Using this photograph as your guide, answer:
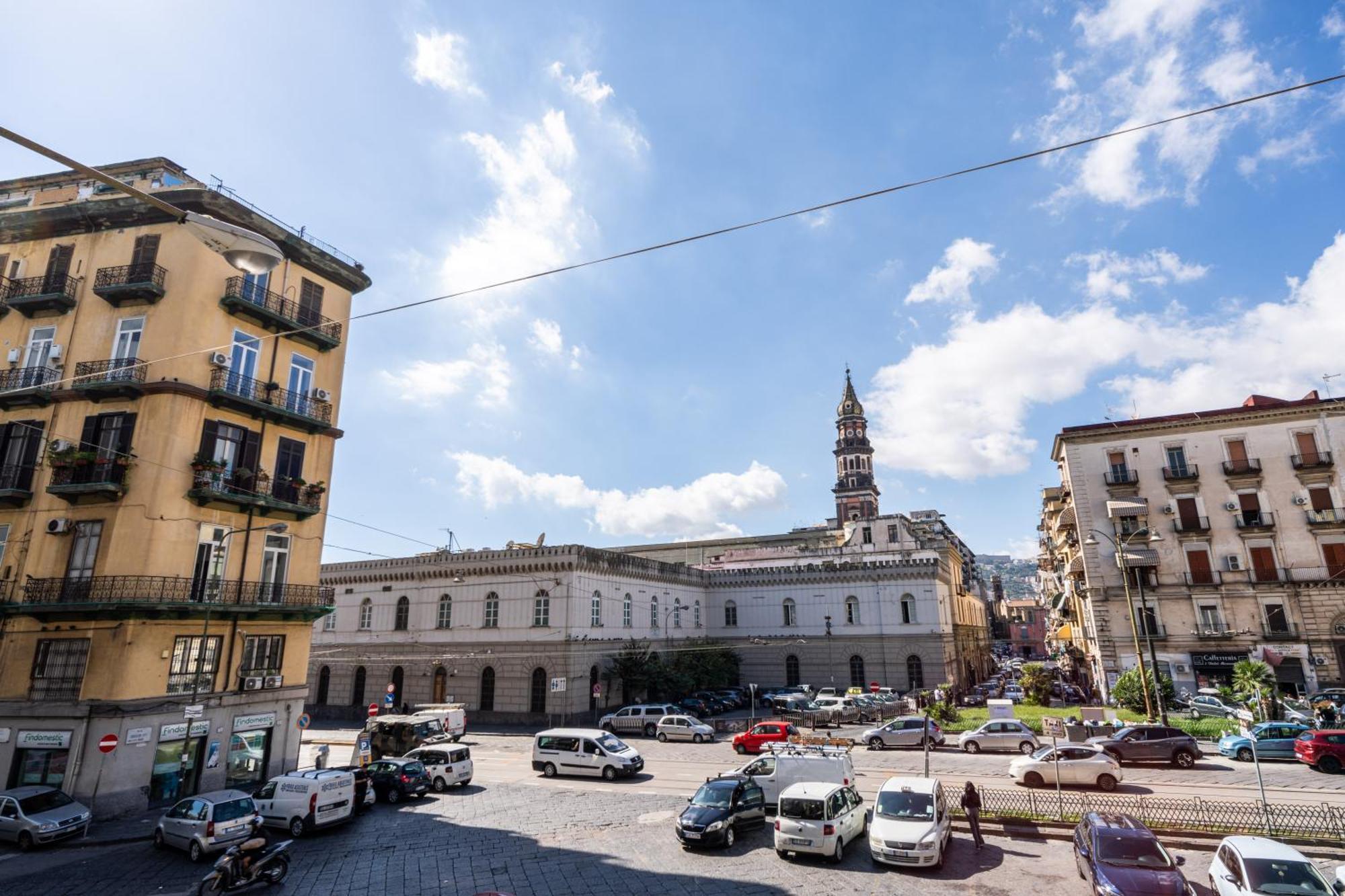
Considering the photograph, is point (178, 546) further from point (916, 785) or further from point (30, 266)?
point (916, 785)

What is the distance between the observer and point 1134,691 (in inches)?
1415

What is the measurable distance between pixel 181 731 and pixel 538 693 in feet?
72.7

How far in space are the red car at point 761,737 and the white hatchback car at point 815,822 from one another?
1408 cm

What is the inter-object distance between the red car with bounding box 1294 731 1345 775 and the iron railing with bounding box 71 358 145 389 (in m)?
41.6

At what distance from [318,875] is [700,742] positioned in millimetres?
22203

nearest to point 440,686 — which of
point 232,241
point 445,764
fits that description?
point 445,764

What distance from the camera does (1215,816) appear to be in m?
16.3

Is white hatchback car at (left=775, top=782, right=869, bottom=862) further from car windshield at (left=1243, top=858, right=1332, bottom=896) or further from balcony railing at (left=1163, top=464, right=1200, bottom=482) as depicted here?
A: balcony railing at (left=1163, top=464, right=1200, bottom=482)

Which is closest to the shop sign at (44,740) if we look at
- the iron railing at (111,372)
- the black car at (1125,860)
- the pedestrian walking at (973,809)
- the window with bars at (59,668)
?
the window with bars at (59,668)

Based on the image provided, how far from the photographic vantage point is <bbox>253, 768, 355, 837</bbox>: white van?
18.4m

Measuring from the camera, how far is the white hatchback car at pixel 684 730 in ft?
114

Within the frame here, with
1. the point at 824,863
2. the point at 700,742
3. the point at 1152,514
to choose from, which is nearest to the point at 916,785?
the point at 824,863

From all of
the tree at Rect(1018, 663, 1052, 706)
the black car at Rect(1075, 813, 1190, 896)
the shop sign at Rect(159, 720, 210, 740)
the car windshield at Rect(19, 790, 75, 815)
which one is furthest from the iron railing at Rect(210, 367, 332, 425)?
the tree at Rect(1018, 663, 1052, 706)

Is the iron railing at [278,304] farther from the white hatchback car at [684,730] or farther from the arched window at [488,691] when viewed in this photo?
the white hatchback car at [684,730]
